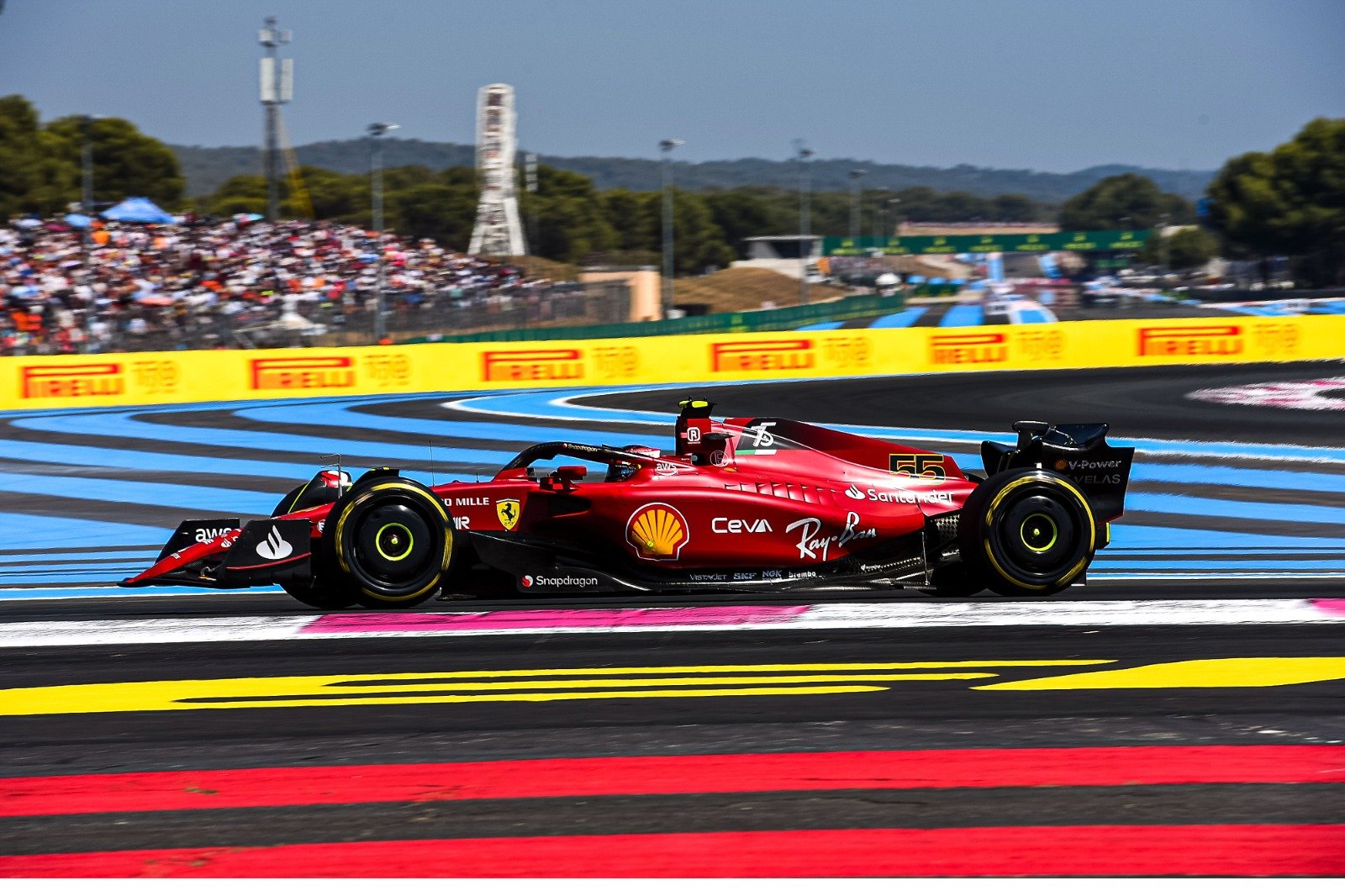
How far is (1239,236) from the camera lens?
288ft

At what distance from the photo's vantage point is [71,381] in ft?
85.5

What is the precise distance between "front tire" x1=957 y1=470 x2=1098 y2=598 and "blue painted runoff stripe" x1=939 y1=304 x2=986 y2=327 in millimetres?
41146

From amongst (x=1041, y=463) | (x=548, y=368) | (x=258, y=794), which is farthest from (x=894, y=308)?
(x=258, y=794)

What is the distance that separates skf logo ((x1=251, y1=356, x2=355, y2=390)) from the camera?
26.7 m

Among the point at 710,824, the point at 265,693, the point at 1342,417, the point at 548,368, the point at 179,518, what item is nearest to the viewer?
the point at 710,824

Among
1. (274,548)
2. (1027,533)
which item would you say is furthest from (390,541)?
(1027,533)

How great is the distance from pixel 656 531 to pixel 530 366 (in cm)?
2024

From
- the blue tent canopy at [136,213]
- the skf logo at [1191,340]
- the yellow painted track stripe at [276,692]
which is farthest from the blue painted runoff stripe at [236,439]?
the skf logo at [1191,340]

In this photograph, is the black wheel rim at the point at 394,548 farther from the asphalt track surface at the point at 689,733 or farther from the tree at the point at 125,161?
the tree at the point at 125,161

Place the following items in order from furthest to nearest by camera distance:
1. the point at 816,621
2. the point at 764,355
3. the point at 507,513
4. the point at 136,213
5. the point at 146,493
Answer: the point at 136,213 < the point at 764,355 < the point at 146,493 < the point at 507,513 < the point at 816,621

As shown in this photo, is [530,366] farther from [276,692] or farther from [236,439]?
[276,692]

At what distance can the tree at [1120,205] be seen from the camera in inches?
5517

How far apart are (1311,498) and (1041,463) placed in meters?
6.43

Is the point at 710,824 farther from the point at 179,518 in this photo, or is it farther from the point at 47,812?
the point at 179,518
